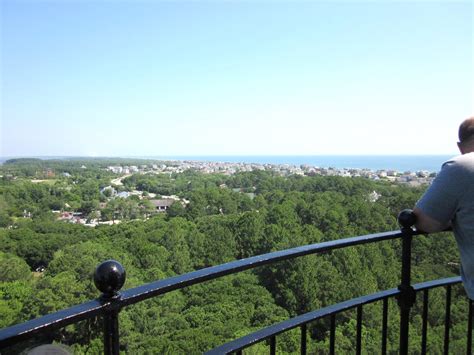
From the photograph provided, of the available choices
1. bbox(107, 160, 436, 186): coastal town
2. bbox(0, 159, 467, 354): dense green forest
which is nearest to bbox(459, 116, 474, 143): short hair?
bbox(0, 159, 467, 354): dense green forest

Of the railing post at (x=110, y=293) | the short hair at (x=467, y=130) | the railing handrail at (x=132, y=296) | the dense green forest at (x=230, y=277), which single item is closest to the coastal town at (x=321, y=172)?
the dense green forest at (x=230, y=277)

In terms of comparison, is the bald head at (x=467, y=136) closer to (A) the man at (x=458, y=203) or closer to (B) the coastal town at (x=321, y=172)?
(A) the man at (x=458, y=203)

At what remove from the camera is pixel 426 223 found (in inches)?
64.2

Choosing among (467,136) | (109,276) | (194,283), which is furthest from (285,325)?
(467,136)

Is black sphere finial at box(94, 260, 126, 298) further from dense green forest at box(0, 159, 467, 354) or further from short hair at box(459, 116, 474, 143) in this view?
short hair at box(459, 116, 474, 143)

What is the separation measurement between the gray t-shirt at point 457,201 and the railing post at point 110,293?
49.3 inches

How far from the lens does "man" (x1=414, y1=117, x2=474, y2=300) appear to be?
4.90 feet

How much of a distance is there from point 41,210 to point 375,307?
44834 millimetres

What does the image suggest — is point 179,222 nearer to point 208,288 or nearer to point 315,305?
point 208,288

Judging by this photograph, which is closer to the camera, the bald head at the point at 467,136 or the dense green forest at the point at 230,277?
the bald head at the point at 467,136

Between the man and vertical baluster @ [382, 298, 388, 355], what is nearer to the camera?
the man

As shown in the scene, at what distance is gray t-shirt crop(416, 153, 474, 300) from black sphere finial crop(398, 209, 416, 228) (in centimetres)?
7

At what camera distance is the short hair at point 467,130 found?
164 cm

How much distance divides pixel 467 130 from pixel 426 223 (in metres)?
0.44
